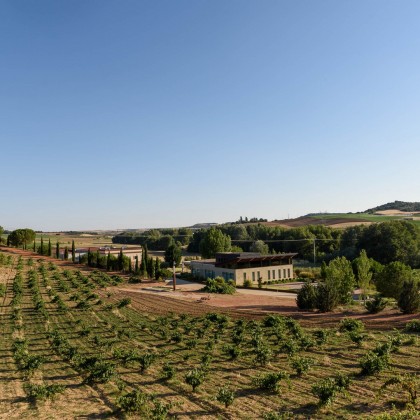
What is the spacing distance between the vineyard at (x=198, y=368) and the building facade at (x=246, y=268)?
2451 cm

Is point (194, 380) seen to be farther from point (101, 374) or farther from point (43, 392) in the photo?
point (43, 392)

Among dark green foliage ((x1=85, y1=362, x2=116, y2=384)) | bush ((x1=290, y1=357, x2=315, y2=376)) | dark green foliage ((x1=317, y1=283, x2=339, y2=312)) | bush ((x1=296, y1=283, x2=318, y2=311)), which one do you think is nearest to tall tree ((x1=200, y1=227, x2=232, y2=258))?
bush ((x1=296, y1=283, x2=318, y2=311))

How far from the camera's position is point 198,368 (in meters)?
18.7

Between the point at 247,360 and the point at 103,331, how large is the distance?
12.8 meters

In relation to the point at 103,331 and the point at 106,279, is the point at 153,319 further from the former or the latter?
the point at 106,279

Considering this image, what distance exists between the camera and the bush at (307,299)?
1438 inches

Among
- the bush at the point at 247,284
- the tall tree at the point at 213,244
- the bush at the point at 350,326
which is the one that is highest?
the tall tree at the point at 213,244

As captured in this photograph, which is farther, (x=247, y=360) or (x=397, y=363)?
(x=247, y=360)

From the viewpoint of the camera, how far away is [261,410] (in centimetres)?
1438

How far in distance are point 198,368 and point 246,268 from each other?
42028mm

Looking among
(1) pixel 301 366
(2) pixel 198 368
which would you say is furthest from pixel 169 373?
(1) pixel 301 366

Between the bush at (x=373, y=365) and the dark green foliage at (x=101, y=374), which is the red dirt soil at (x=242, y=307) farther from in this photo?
the dark green foliage at (x=101, y=374)

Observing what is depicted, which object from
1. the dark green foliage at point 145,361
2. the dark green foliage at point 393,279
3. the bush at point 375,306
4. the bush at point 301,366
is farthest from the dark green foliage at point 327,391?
the dark green foliage at point 393,279

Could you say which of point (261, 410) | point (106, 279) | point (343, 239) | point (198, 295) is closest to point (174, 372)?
point (261, 410)
